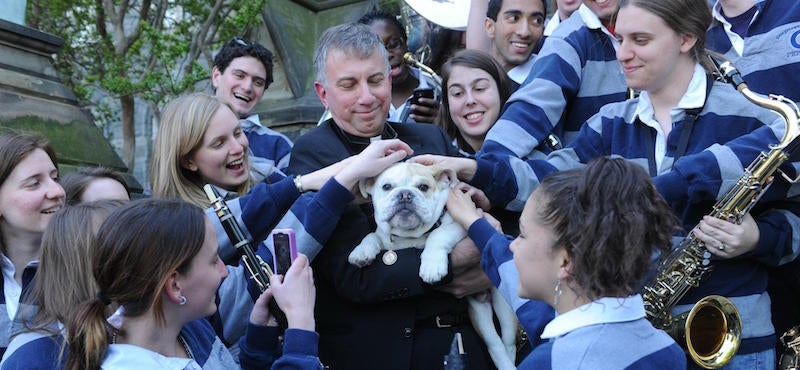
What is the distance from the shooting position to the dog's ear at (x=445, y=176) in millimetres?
3797

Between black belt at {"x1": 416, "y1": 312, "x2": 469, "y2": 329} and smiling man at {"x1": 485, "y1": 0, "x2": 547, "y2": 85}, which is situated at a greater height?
smiling man at {"x1": 485, "y1": 0, "x2": 547, "y2": 85}

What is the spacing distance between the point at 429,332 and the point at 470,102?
1.71 meters

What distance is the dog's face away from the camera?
12.1 feet

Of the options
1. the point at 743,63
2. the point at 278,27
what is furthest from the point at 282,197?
the point at 278,27

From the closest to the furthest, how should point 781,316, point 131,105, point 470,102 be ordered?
1. point 781,316
2. point 470,102
3. point 131,105

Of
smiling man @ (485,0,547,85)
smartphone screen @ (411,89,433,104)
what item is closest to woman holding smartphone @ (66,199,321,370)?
smartphone screen @ (411,89,433,104)

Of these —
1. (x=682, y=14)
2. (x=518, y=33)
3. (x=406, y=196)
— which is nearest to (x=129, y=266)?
(x=406, y=196)

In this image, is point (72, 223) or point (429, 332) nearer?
point (72, 223)

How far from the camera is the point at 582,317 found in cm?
273

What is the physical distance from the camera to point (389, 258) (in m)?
3.74

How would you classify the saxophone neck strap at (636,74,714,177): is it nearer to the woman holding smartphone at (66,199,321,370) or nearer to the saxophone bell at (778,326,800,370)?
the saxophone bell at (778,326,800,370)

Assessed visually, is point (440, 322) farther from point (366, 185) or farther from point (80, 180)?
point (80, 180)

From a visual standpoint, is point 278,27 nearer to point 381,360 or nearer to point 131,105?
point 131,105

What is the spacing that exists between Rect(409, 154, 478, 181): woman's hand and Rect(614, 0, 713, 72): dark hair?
1101 millimetres
